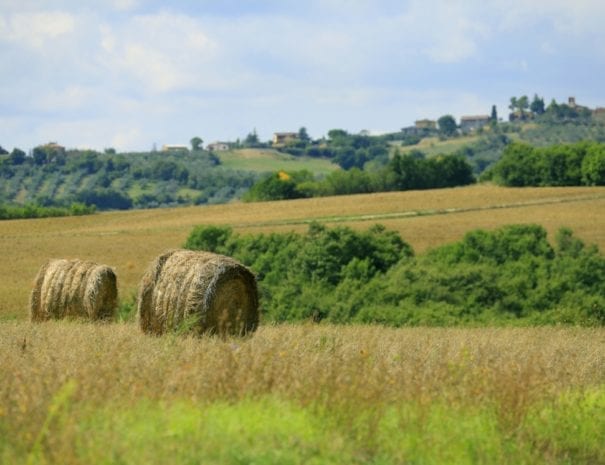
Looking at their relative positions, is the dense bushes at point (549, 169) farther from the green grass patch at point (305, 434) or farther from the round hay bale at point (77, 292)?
the green grass patch at point (305, 434)

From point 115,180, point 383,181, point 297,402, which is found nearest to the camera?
point 297,402

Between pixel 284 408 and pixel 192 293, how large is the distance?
767 centimetres

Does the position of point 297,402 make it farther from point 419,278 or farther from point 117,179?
point 117,179

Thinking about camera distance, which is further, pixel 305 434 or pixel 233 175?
pixel 233 175

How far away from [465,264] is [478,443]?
1120 inches

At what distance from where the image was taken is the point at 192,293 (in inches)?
599

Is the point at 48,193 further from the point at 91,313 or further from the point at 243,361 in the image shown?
the point at 243,361

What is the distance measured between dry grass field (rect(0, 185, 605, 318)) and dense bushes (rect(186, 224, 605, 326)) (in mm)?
6438

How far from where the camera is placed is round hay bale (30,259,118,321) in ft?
67.0

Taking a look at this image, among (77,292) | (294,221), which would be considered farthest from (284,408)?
(294,221)

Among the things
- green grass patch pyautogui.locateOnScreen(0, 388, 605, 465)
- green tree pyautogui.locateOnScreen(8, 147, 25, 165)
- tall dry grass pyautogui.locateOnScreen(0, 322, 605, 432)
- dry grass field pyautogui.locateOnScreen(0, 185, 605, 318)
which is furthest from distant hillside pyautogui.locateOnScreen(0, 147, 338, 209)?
green grass patch pyautogui.locateOnScreen(0, 388, 605, 465)

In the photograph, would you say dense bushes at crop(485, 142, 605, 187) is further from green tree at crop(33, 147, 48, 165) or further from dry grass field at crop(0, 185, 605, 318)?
green tree at crop(33, 147, 48, 165)

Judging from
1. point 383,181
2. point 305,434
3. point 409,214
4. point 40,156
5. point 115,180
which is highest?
point 40,156

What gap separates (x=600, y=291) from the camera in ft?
112
